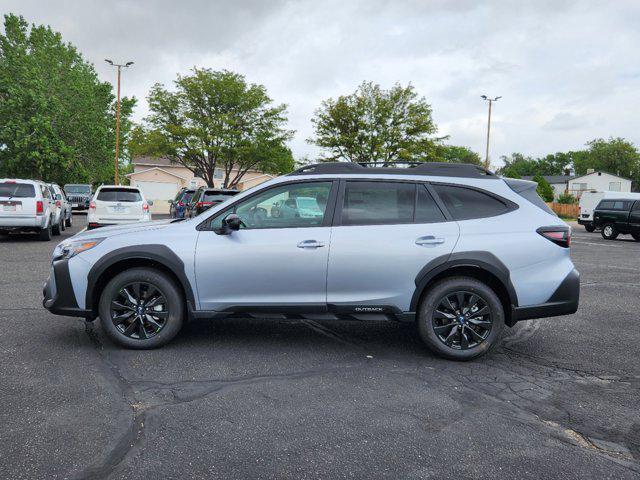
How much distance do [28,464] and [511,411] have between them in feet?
9.93

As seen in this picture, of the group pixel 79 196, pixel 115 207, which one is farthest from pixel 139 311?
pixel 79 196

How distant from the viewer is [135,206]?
1419 cm

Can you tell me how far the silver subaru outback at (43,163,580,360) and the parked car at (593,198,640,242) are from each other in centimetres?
1990

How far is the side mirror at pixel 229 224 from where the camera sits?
458 cm

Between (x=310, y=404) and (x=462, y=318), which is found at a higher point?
(x=462, y=318)

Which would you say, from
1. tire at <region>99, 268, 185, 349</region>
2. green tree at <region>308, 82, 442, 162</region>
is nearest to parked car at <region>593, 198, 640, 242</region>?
green tree at <region>308, 82, 442, 162</region>

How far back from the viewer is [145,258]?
4.70 m

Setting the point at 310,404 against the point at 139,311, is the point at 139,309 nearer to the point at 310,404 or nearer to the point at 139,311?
the point at 139,311

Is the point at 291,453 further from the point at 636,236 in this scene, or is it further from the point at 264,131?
the point at 264,131

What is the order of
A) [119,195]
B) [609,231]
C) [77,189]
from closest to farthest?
[119,195] < [609,231] < [77,189]

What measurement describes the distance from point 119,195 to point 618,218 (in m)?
19.8

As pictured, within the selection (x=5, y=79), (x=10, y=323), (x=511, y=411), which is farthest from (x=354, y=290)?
(x=5, y=79)

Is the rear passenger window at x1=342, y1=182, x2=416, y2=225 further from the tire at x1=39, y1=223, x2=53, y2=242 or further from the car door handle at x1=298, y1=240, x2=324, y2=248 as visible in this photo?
the tire at x1=39, y1=223, x2=53, y2=242

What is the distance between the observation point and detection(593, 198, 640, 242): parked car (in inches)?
847
